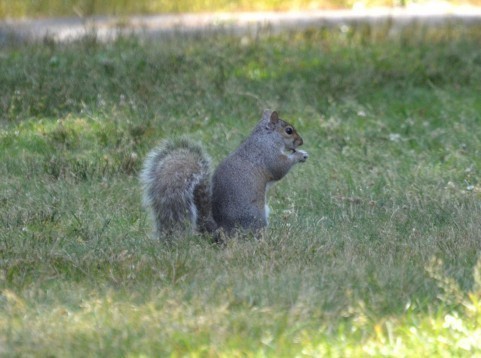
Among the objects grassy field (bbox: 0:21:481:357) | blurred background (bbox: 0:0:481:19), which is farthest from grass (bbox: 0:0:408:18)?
grassy field (bbox: 0:21:481:357)

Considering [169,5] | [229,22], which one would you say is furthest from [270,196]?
[169,5]

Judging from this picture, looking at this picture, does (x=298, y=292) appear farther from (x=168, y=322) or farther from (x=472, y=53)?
(x=472, y=53)

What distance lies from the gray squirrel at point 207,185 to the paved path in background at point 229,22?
4589mm

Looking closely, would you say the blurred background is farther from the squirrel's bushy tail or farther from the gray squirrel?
the squirrel's bushy tail

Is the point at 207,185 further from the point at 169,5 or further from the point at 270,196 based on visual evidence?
the point at 169,5

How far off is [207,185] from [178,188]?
179 mm

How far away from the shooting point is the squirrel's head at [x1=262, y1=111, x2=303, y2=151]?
19.9ft

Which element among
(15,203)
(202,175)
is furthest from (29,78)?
(202,175)

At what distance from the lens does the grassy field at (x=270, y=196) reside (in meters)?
4.00

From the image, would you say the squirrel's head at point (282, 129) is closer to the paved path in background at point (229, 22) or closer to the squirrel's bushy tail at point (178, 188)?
the squirrel's bushy tail at point (178, 188)

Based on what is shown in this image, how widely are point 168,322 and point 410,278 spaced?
1.12 metres

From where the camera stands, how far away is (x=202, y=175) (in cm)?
542

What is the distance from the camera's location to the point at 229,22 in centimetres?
1134

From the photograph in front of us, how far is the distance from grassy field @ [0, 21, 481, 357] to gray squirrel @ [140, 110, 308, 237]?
0.59 feet
